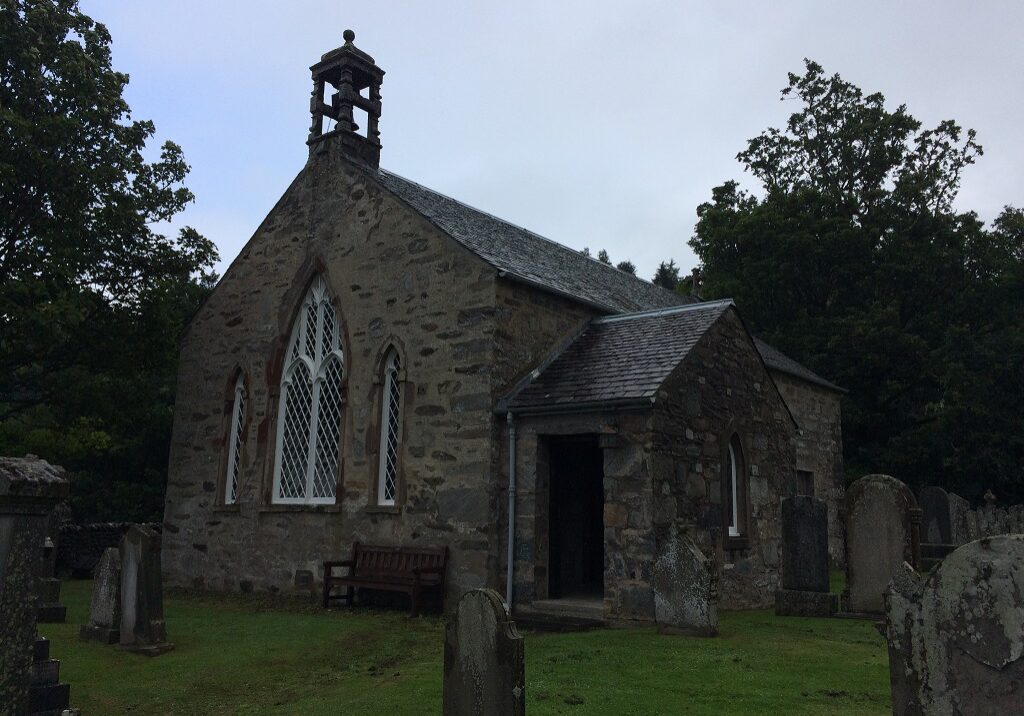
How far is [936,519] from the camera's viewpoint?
17891 mm

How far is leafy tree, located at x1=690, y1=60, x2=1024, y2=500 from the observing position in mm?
28281

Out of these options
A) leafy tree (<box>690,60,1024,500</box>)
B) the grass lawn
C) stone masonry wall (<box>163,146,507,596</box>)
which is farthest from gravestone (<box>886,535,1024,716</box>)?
leafy tree (<box>690,60,1024,500</box>)

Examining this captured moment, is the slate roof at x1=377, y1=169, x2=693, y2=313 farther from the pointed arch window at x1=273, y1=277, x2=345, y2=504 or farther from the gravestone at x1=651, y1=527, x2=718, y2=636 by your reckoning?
the gravestone at x1=651, y1=527, x2=718, y2=636

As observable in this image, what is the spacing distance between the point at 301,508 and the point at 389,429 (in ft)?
8.00

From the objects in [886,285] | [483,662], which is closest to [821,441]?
[886,285]

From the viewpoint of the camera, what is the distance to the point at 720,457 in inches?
534

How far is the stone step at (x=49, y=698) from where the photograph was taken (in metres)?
6.73

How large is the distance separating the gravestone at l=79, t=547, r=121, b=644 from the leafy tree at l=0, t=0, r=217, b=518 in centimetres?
609

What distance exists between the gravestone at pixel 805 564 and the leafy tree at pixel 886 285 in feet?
59.6

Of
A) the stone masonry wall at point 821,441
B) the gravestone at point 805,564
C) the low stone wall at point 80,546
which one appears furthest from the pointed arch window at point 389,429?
the stone masonry wall at point 821,441

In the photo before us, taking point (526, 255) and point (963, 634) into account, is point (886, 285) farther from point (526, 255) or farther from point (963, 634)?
point (963, 634)

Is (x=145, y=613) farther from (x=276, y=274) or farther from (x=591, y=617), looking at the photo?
(x=276, y=274)

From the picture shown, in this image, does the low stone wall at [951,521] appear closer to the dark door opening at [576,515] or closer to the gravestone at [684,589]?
the dark door opening at [576,515]

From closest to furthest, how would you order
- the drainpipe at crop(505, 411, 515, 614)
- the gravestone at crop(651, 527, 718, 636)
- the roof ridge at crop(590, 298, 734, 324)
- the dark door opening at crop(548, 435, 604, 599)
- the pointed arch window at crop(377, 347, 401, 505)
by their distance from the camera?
1. the gravestone at crop(651, 527, 718, 636)
2. the drainpipe at crop(505, 411, 515, 614)
3. the dark door opening at crop(548, 435, 604, 599)
4. the pointed arch window at crop(377, 347, 401, 505)
5. the roof ridge at crop(590, 298, 734, 324)
